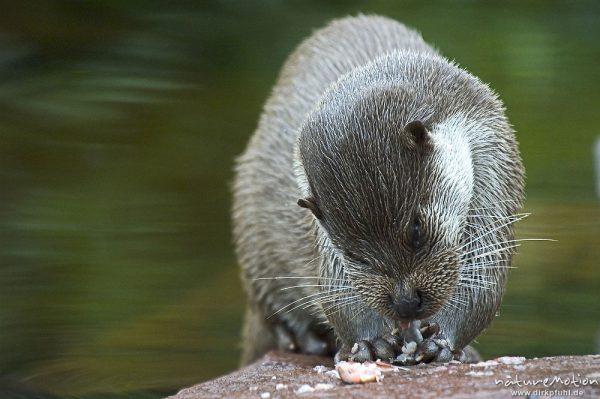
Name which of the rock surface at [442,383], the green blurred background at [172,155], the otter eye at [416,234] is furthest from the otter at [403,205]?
the green blurred background at [172,155]

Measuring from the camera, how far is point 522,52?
23.3 feet

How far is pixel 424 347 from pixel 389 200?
1.95ft

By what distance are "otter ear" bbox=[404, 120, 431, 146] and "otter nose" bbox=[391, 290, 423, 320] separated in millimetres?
489

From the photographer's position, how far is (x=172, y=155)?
276 inches

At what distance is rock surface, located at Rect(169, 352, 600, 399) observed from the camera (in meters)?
2.79

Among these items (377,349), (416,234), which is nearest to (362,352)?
(377,349)

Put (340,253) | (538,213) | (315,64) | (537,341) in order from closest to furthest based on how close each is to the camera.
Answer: (340,253) < (315,64) < (537,341) < (538,213)

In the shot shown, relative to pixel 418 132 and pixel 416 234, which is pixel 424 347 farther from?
pixel 418 132

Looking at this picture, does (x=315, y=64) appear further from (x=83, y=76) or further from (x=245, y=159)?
(x=83, y=76)

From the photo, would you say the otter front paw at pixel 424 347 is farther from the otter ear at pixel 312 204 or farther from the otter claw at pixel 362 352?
the otter ear at pixel 312 204

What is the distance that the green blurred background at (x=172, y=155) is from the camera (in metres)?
6.43

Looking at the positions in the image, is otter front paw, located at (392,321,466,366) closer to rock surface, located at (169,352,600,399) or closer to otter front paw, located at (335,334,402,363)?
otter front paw, located at (335,334,402,363)

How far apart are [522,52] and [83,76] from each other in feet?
9.29

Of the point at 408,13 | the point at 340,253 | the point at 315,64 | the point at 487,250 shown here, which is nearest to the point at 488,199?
the point at 487,250
